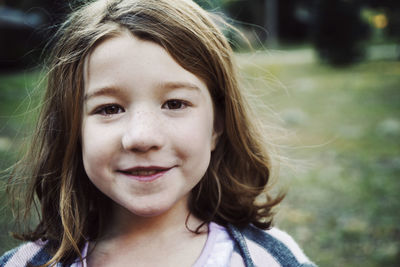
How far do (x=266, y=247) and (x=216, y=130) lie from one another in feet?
1.64

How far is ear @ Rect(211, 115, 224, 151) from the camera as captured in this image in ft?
5.67

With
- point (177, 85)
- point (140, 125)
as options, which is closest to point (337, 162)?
point (177, 85)

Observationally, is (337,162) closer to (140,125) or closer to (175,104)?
(175,104)

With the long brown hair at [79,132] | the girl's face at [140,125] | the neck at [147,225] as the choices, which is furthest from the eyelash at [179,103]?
the neck at [147,225]

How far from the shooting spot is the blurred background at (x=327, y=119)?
105 inches

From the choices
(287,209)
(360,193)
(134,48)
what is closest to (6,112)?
(287,209)

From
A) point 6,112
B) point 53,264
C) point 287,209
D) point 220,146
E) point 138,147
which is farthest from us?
point 6,112

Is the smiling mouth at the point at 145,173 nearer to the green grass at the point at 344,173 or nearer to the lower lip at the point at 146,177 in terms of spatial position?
the lower lip at the point at 146,177

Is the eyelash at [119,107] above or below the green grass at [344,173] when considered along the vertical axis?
above

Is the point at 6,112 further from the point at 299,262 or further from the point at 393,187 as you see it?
the point at 299,262

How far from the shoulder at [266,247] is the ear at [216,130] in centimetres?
34

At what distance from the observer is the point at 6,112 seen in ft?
20.6

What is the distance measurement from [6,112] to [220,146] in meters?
5.33

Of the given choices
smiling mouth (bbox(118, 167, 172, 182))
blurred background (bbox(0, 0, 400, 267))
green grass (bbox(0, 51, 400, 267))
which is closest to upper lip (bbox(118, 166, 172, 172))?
smiling mouth (bbox(118, 167, 172, 182))
